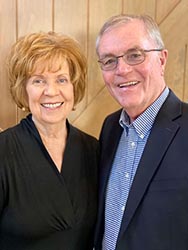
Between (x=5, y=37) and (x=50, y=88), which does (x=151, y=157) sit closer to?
(x=50, y=88)

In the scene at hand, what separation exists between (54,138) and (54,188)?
21cm

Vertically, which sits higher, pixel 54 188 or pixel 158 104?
pixel 158 104

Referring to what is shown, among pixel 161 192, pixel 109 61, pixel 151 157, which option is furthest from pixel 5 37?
pixel 161 192

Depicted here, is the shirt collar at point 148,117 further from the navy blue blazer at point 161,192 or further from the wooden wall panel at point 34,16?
the wooden wall panel at point 34,16

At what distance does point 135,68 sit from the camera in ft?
4.29

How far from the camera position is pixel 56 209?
1344mm

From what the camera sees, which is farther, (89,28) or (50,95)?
(89,28)

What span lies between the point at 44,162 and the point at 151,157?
1.33ft

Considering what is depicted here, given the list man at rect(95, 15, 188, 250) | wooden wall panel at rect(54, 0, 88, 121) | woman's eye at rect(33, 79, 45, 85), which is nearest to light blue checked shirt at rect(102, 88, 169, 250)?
man at rect(95, 15, 188, 250)

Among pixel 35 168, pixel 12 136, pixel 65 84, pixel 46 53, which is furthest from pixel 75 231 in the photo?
pixel 46 53

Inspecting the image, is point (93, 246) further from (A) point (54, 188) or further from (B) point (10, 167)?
(B) point (10, 167)

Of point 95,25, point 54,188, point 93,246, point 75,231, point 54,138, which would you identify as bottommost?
point 93,246

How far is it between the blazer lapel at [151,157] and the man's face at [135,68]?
10 cm

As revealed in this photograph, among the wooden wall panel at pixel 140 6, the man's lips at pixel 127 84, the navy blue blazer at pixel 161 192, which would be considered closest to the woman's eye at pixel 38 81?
the man's lips at pixel 127 84
